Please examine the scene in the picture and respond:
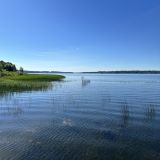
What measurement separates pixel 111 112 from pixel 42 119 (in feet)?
26.9

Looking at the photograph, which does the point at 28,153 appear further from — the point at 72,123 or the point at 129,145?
the point at 72,123

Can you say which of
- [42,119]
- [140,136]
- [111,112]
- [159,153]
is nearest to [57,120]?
[42,119]

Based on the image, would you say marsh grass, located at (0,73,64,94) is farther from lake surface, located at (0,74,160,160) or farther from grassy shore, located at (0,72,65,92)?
lake surface, located at (0,74,160,160)

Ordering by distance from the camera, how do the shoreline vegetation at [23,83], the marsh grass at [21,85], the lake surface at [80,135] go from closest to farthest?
the lake surface at [80,135] < the marsh grass at [21,85] < the shoreline vegetation at [23,83]

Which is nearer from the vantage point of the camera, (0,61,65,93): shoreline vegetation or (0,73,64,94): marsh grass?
(0,73,64,94): marsh grass

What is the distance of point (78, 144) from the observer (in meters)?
17.0

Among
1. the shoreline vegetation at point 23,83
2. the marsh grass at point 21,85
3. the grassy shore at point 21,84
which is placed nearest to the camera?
the marsh grass at point 21,85

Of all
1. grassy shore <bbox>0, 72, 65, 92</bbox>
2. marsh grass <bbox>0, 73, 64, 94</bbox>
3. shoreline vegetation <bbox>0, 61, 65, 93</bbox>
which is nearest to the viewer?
marsh grass <bbox>0, 73, 64, 94</bbox>

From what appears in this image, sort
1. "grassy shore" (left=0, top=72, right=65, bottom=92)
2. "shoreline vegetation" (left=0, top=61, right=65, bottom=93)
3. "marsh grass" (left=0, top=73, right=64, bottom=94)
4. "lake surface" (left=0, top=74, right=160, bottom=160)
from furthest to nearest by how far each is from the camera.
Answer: "shoreline vegetation" (left=0, top=61, right=65, bottom=93), "grassy shore" (left=0, top=72, right=65, bottom=92), "marsh grass" (left=0, top=73, right=64, bottom=94), "lake surface" (left=0, top=74, right=160, bottom=160)

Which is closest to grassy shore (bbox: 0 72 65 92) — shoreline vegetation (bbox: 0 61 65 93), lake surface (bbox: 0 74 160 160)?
shoreline vegetation (bbox: 0 61 65 93)

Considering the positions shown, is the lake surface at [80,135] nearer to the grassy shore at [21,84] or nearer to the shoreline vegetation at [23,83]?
the shoreline vegetation at [23,83]

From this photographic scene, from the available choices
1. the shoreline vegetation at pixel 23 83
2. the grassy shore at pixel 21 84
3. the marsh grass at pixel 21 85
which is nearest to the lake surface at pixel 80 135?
the marsh grass at pixel 21 85

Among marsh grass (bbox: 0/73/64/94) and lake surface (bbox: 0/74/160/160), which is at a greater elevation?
marsh grass (bbox: 0/73/64/94)

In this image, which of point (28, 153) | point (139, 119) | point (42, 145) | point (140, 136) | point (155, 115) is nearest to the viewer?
point (28, 153)
